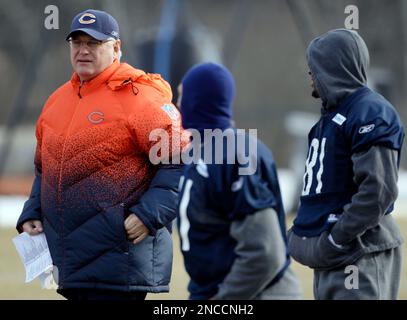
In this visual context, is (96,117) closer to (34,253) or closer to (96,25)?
(96,25)

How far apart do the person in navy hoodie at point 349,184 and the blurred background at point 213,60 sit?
418 centimetres

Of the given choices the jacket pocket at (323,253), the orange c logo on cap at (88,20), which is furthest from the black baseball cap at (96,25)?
the jacket pocket at (323,253)

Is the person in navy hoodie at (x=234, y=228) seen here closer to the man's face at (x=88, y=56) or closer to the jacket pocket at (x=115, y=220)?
the jacket pocket at (x=115, y=220)

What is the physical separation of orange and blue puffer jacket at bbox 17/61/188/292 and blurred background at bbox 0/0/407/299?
422 cm

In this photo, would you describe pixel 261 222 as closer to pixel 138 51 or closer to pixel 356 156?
pixel 356 156

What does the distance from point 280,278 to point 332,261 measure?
39cm

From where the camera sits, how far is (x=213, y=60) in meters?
17.2

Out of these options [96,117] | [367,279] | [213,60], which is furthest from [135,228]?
[213,60]

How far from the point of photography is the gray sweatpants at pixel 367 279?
4629 millimetres

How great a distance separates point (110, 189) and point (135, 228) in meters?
0.20

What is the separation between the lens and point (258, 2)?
30734mm

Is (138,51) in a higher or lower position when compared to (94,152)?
higher

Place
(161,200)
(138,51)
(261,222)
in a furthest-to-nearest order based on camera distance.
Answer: (138,51) → (261,222) → (161,200)
